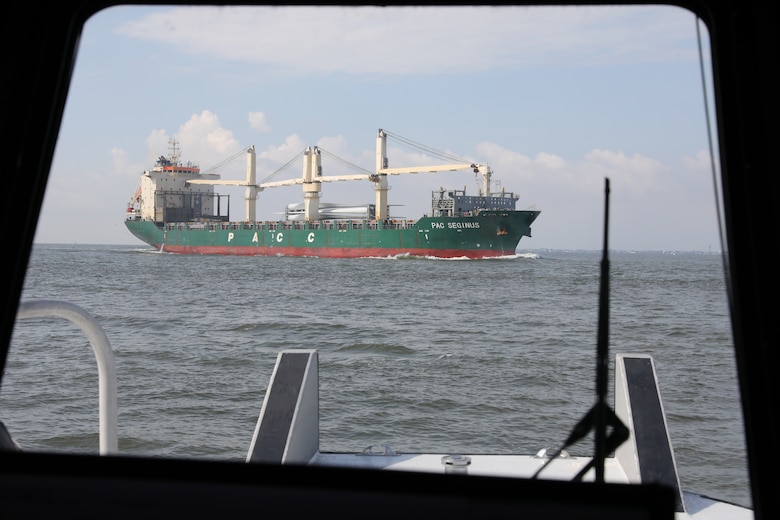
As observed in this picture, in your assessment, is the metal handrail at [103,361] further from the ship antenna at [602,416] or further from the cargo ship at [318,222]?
the cargo ship at [318,222]

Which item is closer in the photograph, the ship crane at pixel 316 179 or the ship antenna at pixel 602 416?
the ship antenna at pixel 602 416

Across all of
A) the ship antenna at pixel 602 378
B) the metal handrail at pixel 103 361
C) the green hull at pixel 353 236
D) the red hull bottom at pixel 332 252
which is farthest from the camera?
the red hull bottom at pixel 332 252

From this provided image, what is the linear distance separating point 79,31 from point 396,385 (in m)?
7.77

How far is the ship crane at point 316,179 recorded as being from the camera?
36.3 m

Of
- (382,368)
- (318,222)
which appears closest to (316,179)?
(318,222)

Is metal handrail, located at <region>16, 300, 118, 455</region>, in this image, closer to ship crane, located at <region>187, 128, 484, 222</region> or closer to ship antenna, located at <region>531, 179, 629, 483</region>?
ship antenna, located at <region>531, 179, 629, 483</region>

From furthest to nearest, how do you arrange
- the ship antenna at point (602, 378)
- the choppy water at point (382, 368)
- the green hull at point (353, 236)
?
the green hull at point (353, 236) → the choppy water at point (382, 368) → the ship antenna at point (602, 378)

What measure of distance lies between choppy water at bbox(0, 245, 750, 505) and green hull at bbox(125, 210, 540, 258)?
31.9ft

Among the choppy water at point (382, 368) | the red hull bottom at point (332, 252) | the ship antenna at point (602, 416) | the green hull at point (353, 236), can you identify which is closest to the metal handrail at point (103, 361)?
the ship antenna at point (602, 416)

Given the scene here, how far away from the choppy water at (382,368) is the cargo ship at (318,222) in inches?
395

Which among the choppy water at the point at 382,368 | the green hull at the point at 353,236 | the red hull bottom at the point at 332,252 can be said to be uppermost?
the green hull at the point at 353,236

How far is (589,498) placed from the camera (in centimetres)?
90

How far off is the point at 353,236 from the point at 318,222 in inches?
107

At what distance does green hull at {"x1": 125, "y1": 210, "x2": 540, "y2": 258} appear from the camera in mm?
31859
